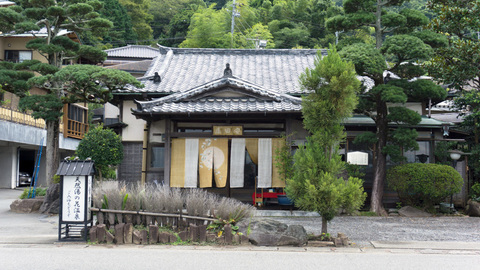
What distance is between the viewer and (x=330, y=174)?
10453 millimetres

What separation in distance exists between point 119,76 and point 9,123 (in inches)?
545

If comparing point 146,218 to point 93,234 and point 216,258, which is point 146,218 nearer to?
point 93,234

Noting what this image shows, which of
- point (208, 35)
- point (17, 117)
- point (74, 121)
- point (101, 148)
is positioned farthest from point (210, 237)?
point (208, 35)

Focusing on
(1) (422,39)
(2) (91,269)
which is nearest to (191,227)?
(2) (91,269)

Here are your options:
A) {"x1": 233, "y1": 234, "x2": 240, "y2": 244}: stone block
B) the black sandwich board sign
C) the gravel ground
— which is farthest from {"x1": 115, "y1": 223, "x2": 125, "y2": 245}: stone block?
the gravel ground

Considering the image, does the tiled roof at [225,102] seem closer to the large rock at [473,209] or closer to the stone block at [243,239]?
the stone block at [243,239]

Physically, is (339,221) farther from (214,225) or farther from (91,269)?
(91,269)

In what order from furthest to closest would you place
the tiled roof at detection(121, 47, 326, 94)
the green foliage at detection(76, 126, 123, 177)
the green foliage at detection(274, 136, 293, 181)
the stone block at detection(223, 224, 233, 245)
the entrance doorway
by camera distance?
the entrance doorway → the tiled roof at detection(121, 47, 326, 94) → the green foliage at detection(76, 126, 123, 177) → the green foliage at detection(274, 136, 293, 181) → the stone block at detection(223, 224, 233, 245)

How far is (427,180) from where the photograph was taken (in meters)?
14.7

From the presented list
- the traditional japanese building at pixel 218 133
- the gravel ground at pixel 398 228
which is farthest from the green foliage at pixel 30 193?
the gravel ground at pixel 398 228

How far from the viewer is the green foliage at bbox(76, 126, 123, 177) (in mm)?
15391

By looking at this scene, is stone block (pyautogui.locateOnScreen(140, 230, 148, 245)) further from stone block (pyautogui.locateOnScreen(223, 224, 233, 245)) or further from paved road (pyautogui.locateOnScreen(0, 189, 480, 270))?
stone block (pyautogui.locateOnScreen(223, 224, 233, 245))

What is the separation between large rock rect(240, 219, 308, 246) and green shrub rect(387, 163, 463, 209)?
20.5ft

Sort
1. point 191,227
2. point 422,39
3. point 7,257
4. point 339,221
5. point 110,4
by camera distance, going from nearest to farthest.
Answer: point 7,257 → point 191,227 → point 339,221 → point 422,39 → point 110,4
